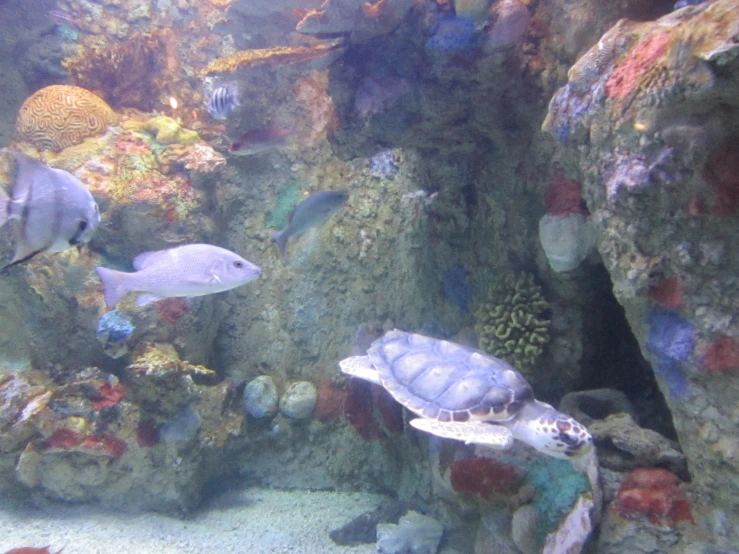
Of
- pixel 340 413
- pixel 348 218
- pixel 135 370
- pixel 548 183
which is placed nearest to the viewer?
pixel 548 183

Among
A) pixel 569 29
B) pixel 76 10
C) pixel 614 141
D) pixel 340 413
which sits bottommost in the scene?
pixel 340 413

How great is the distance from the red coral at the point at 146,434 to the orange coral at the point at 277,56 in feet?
14.5

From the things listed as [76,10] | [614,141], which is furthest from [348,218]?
[76,10]

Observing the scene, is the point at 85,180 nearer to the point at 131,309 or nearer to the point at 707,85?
the point at 131,309

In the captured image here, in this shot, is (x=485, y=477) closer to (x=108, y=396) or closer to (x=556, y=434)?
(x=556, y=434)

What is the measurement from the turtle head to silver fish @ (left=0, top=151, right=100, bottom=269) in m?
3.24

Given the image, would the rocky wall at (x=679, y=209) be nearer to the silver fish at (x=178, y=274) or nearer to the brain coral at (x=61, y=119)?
the silver fish at (x=178, y=274)

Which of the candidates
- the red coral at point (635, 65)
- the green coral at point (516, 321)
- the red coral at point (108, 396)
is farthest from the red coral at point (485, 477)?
the red coral at point (108, 396)

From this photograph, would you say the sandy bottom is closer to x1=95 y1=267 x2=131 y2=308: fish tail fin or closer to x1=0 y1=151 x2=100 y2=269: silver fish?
x1=95 y1=267 x2=131 y2=308: fish tail fin

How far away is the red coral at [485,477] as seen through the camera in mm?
3652

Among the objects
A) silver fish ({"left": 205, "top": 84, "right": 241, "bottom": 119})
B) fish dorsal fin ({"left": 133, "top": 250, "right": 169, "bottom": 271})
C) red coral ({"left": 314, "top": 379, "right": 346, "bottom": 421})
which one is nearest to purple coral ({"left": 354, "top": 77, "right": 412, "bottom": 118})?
silver fish ({"left": 205, "top": 84, "right": 241, "bottom": 119})

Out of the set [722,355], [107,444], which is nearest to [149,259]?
[107,444]

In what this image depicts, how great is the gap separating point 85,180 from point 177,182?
3.36 ft

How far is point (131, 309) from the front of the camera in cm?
524
